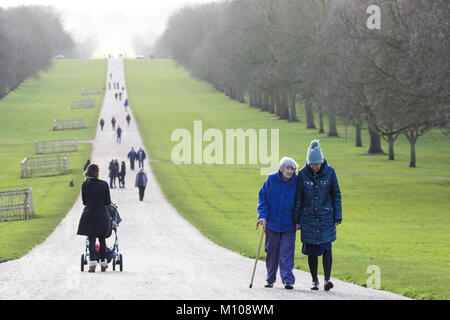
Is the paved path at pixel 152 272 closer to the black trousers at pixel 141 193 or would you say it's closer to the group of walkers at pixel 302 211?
the group of walkers at pixel 302 211

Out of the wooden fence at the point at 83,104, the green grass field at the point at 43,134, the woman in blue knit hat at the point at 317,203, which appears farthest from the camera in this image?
the wooden fence at the point at 83,104

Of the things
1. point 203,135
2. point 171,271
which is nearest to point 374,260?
point 171,271

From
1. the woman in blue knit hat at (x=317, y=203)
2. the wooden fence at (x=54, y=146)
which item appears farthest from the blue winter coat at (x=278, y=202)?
the wooden fence at (x=54, y=146)

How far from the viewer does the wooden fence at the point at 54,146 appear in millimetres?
64438

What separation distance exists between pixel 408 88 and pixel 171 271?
22.9m

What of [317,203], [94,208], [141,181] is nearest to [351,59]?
[141,181]

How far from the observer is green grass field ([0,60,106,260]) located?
27.0 metres

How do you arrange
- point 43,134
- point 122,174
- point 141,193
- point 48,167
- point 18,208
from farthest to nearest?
1. point 43,134
2. point 48,167
3. point 122,174
4. point 141,193
5. point 18,208

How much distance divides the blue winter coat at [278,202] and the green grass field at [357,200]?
2.25 metres

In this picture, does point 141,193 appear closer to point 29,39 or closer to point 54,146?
point 54,146

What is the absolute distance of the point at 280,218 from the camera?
1184 cm

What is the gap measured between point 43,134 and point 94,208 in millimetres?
68637

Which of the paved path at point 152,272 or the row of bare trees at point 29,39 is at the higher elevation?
the row of bare trees at point 29,39
